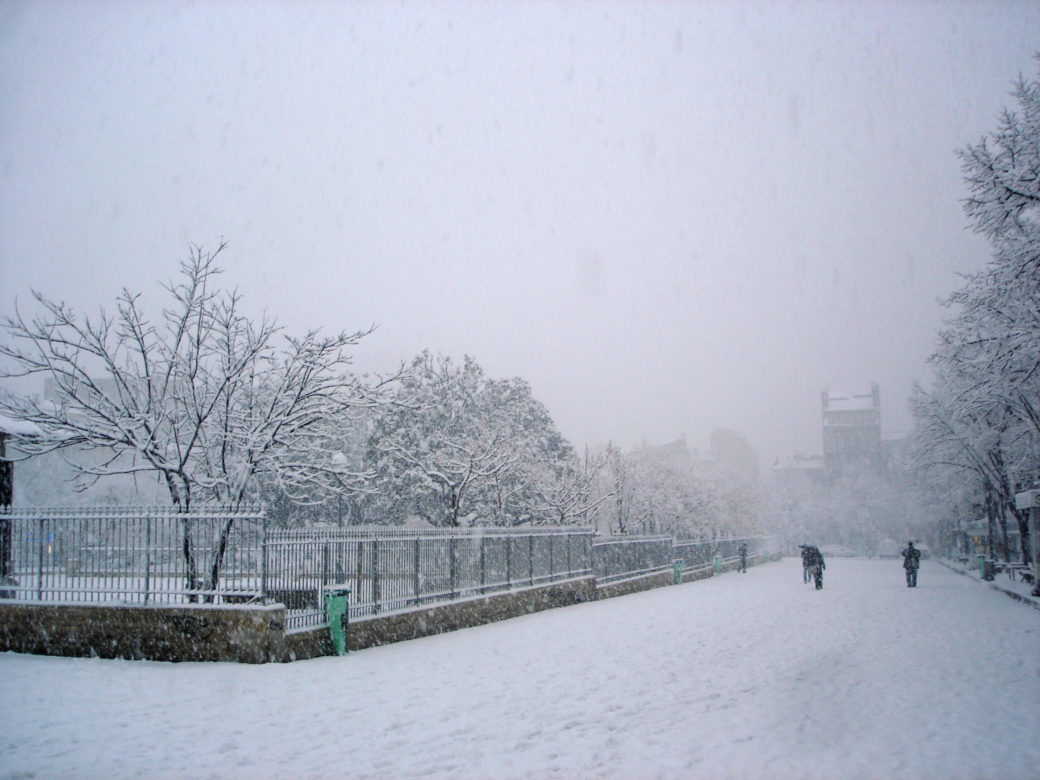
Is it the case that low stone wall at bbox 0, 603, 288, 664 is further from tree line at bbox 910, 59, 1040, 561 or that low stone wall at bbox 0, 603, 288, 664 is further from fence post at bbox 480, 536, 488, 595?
tree line at bbox 910, 59, 1040, 561

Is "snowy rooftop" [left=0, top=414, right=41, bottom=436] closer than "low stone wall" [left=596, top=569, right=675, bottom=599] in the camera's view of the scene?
Yes

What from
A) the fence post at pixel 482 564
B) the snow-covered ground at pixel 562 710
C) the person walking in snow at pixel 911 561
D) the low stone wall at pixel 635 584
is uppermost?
the fence post at pixel 482 564

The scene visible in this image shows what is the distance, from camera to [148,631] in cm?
1383

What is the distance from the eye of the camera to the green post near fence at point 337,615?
14.6 meters

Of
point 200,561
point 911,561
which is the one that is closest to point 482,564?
point 200,561

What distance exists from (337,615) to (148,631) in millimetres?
2929

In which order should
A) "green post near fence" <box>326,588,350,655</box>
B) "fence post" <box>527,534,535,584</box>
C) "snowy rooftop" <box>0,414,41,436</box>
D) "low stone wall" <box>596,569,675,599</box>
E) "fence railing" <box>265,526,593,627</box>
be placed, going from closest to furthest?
"green post near fence" <box>326,588,350,655</box>, "fence railing" <box>265,526,593,627</box>, "snowy rooftop" <box>0,414,41,436</box>, "fence post" <box>527,534,535,584</box>, "low stone wall" <box>596,569,675,599</box>

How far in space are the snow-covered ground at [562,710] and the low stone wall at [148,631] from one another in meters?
0.38

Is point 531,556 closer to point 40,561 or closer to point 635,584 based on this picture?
point 635,584

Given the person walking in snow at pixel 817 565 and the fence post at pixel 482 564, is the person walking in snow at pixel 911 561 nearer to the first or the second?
the person walking in snow at pixel 817 565

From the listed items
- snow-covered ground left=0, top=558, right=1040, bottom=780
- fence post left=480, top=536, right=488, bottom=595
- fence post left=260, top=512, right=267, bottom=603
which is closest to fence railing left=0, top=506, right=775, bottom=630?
fence post left=260, top=512, right=267, bottom=603

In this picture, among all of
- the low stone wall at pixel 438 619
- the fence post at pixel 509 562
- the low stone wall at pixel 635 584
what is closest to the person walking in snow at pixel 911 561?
the low stone wall at pixel 635 584

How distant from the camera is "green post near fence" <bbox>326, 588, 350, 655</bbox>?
1459 centimetres

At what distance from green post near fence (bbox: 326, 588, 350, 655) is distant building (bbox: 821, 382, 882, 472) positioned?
477 ft
